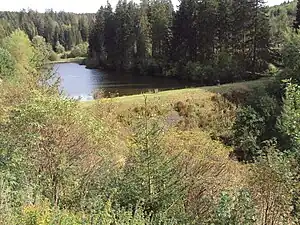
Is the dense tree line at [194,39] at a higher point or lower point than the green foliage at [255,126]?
higher

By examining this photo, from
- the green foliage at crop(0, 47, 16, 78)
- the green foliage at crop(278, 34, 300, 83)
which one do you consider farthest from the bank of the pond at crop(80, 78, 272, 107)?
the green foliage at crop(0, 47, 16, 78)

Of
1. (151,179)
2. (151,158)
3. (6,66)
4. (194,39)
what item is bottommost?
(151,179)

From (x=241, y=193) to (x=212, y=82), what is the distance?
32663 millimetres

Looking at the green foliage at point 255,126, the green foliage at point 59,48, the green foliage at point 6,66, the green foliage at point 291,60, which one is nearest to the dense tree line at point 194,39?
the green foliage at point 291,60

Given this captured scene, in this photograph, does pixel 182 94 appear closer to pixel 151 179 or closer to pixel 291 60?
pixel 291 60

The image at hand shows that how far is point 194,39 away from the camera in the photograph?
→ 44.5 m

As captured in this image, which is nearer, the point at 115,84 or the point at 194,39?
the point at 115,84

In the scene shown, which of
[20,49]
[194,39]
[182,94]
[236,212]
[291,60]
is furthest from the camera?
[194,39]

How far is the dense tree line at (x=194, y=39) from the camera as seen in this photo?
131ft

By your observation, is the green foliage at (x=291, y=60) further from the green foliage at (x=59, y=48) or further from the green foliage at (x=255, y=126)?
the green foliage at (x=59, y=48)

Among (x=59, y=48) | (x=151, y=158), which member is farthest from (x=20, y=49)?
(x=59, y=48)

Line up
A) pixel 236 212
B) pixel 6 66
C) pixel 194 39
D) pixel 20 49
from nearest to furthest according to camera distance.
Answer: pixel 236 212 < pixel 6 66 < pixel 20 49 < pixel 194 39

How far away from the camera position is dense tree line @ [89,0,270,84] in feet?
131

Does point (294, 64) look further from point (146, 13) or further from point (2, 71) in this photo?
point (146, 13)
